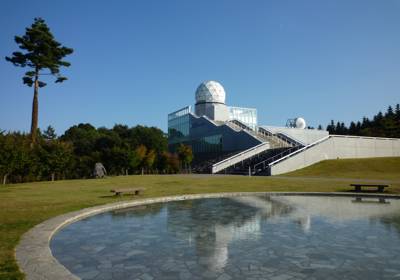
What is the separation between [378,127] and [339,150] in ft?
144

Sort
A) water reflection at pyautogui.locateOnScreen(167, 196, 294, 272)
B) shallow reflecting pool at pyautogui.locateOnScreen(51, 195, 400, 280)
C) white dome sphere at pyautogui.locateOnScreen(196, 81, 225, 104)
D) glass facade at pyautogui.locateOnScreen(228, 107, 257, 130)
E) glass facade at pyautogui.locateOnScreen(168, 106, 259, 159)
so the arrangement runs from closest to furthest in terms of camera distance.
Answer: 1. shallow reflecting pool at pyautogui.locateOnScreen(51, 195, 400, 280)
2. water reflection at pyautogui.locateOnScreen(167, 196, 294, 272)
3. glass facade at pyautogui.locateOnScreen(168, 106, 259, 159)
4. white dome sphere at pyautogui.locateOnScreen(196, 81, 225, 104)
5. glass facade at pyautogui.locateOnScreen(228, 107, 257, 130)

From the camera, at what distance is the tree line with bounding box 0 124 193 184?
108 feet

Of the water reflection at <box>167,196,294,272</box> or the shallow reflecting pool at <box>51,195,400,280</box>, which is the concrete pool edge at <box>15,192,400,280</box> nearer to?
the shallow reflecting pool at <box>51,195,400,280</box>

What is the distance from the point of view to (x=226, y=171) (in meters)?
44.9

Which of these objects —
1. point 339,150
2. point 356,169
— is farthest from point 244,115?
point 356,169

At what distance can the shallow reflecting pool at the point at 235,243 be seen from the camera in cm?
703

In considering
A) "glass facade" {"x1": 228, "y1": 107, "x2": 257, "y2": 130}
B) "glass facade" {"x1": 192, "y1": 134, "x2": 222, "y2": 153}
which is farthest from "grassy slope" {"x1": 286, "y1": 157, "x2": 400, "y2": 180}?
"glass facade" {"x1": 228, "y1": 107, "x2": 257, "y2": 130}

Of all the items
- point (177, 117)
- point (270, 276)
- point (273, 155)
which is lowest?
point (270, 276)

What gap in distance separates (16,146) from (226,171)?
24.9m

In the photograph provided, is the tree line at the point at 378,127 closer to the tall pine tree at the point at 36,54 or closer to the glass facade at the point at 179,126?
the glass facade at the point at 179,126

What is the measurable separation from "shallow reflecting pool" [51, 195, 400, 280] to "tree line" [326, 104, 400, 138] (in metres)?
72.3

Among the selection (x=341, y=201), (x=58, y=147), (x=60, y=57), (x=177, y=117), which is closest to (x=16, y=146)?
(x=58, y=147)

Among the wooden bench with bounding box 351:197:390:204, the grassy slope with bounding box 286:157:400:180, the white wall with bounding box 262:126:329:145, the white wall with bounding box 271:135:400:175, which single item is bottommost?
the wooden bench with bounding box 351:197:390:204

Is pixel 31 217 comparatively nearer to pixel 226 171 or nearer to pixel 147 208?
pixel 147 208
